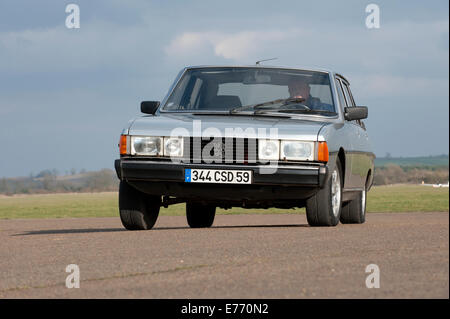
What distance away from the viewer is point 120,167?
10883 millimetres

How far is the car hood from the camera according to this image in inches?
416

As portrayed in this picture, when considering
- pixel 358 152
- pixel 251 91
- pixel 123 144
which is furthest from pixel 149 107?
pixel 358 152

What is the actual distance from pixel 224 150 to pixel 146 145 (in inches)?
36.2

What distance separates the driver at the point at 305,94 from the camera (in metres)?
11.9

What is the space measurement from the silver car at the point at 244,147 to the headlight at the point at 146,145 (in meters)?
0.01

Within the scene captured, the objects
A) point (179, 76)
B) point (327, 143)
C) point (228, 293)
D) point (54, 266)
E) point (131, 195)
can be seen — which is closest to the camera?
point (228, 293)

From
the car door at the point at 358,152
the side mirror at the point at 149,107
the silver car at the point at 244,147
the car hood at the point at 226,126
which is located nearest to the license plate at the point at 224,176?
the silver car at the point at 244,147

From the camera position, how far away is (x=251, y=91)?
1198 cm

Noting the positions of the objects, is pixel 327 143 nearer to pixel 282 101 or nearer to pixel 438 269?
pixel 282 101

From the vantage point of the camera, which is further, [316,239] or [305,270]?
[316,239]

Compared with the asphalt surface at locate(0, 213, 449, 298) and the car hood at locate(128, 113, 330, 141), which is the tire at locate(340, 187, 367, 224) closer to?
the asphalt surface at locate(0, 213, 449, 298)

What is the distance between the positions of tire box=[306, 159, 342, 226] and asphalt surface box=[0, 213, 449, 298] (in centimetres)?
22

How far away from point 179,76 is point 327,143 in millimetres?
2819

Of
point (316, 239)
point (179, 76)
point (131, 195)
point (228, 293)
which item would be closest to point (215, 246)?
point (316, 239)
